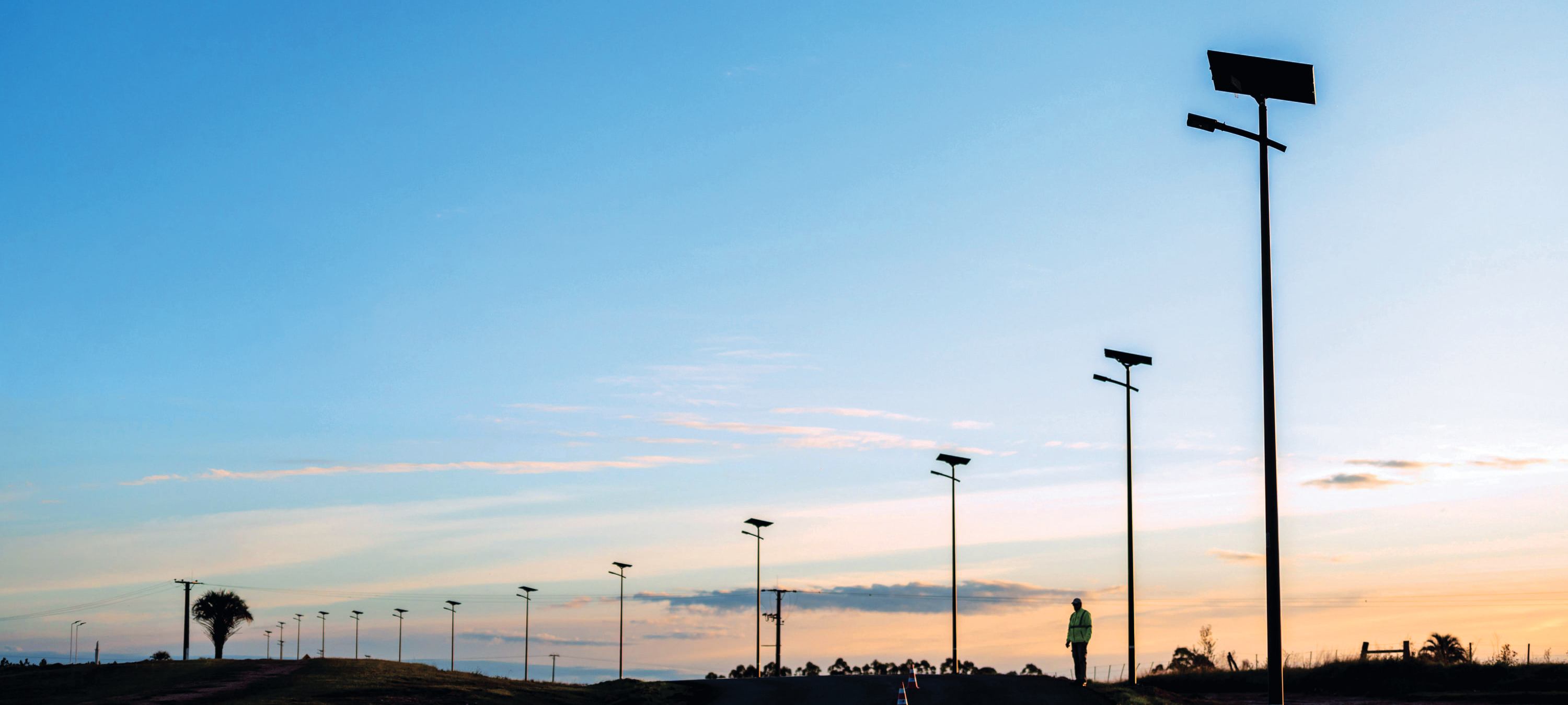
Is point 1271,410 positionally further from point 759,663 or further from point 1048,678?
point 759,663

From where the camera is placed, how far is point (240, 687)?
38.9 metres

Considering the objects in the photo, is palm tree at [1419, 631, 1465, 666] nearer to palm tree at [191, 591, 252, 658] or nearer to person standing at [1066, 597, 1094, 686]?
person standing at [1066, 597, 1094, 686]

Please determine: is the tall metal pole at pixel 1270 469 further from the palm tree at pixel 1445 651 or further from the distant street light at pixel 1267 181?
the palm tree at pixel 1445 651

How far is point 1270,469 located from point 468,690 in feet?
74.6

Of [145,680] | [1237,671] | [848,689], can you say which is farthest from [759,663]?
[848,689]

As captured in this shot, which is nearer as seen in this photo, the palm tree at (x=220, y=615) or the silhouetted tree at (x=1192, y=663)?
the silhouetted tree at (x=1192, y=663)

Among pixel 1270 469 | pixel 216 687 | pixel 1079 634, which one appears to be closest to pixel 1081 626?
Result: pixel 1079 634

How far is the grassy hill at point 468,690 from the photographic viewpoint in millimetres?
32375

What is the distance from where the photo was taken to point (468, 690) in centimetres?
3547

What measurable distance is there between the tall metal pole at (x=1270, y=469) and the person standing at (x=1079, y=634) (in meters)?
13.2

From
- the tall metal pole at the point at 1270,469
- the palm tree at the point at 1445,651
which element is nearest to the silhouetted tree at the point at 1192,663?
the palm tree at the point at 1445,651

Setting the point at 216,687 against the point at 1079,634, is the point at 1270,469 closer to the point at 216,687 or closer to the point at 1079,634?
the point at 1079,634

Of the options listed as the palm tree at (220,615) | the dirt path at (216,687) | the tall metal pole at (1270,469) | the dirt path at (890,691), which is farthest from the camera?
the palm tree at (220,615)

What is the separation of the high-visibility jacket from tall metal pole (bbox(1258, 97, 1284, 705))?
1317cm
